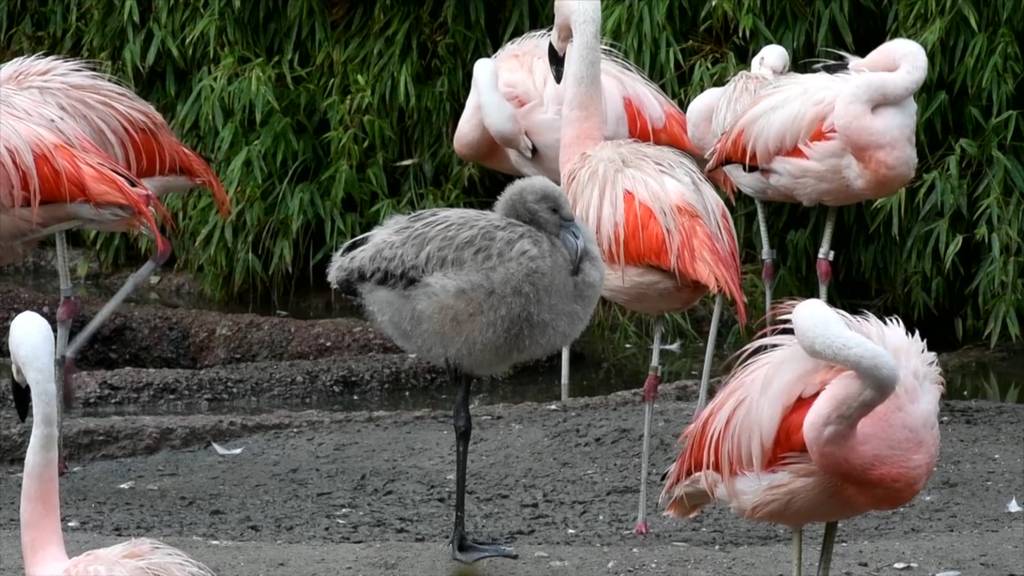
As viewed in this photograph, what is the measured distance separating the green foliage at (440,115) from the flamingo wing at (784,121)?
4.15 ft

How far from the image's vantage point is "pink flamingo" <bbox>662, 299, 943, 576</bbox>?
11.4ft

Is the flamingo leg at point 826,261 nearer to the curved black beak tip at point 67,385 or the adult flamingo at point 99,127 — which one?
the adult flamingo at point 99,127

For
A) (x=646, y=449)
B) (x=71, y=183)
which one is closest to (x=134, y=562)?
(x=646, y=449)

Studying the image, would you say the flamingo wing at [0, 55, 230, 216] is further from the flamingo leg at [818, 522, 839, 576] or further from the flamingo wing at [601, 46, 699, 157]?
the flamingo leg at [818, 522, 839, 576]

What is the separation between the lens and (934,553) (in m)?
4.41

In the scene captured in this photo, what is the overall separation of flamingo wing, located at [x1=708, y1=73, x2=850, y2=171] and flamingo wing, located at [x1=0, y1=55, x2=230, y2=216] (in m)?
1.98

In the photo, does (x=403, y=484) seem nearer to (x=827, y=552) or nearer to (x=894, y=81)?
(x=827, y=552)

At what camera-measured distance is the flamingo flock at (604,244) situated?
11.6ft

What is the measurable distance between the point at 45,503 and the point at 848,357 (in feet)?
5.36

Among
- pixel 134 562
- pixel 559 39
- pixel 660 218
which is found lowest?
pixel 134 562

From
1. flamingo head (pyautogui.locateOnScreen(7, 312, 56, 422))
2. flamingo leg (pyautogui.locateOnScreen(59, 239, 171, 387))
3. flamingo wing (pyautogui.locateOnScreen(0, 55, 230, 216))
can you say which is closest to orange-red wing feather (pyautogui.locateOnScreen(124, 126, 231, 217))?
flamingo wing (pyautogui.locateOnScreen(0, 55, 230, 216))

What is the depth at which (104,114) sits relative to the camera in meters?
5.65

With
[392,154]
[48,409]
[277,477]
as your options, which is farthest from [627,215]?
[392,154]

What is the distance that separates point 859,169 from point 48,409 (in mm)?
3673
